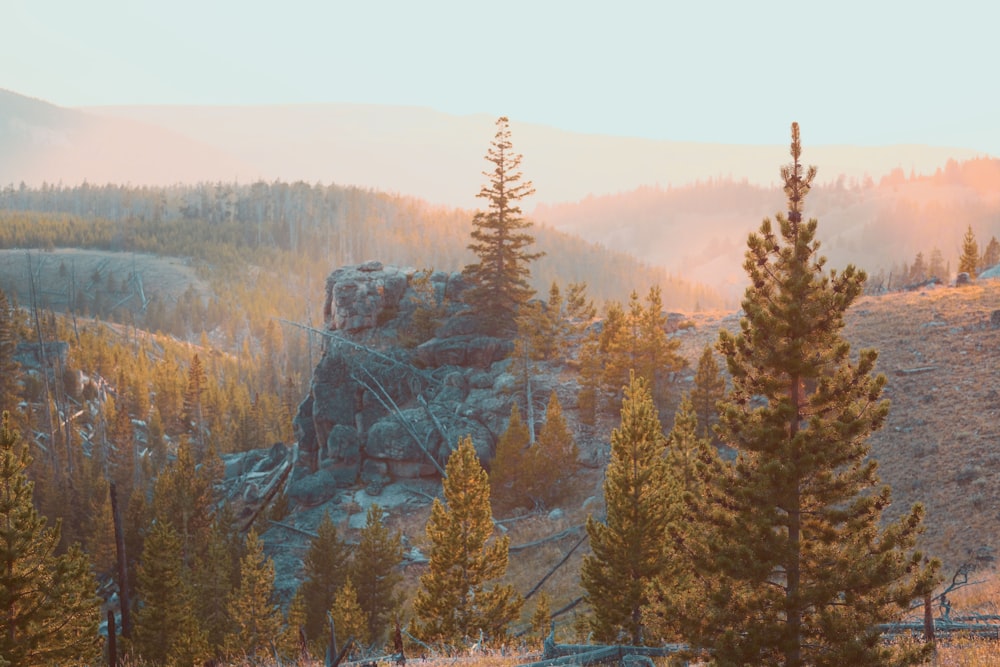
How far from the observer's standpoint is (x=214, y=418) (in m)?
91.8

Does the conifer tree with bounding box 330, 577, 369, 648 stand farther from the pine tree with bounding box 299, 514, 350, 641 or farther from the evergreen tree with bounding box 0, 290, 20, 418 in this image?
the evergreen tree with bounding box 0, 290, 20, 418

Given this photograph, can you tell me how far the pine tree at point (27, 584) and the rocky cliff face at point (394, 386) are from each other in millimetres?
25512

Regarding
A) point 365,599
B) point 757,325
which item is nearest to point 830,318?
point 757,325

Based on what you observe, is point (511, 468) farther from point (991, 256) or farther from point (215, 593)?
point (991, 256)

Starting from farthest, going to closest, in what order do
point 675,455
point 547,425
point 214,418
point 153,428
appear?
point 214,418 < point 153,428 < point 547,425 < point 675,455

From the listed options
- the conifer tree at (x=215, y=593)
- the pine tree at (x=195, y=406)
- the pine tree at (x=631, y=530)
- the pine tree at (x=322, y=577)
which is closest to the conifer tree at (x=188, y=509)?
the conifer tree at (x=215, y=593)

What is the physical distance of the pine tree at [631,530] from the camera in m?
21.4

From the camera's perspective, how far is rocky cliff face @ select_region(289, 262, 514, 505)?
47.0 m

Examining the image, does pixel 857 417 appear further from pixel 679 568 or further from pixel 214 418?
pixel 214 418

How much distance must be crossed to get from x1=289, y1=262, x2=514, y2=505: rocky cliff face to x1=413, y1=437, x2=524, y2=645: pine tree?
18.1 m

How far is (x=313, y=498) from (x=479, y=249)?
20.8 m

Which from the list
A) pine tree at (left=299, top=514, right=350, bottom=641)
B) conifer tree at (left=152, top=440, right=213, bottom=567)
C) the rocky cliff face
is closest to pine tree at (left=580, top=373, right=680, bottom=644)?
pine tree at (left=299, top=514, right=350, bottom=641)

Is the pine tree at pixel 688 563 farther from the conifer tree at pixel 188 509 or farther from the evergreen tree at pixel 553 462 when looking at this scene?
the conifer tree at pixel 188 509

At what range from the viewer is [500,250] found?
48.1 m
